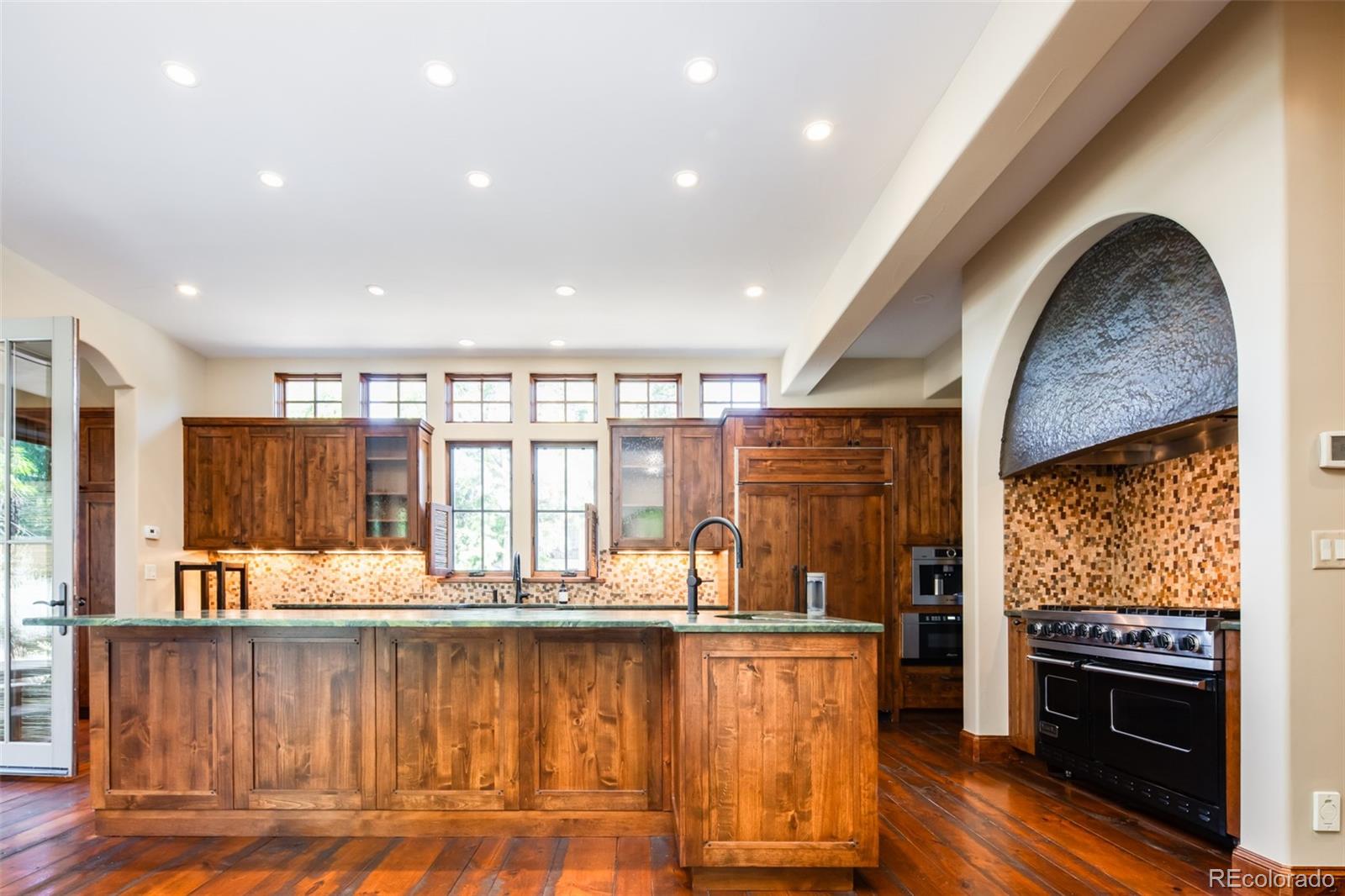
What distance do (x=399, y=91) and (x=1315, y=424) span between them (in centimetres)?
342

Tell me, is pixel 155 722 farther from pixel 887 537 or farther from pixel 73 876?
pixel 887 537

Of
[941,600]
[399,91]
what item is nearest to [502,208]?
[399,91]

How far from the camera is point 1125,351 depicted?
3.63 metres

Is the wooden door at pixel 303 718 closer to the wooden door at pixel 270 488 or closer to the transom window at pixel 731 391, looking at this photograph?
the wooden door at pixel 270 488

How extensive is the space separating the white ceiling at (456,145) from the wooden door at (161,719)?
2142 mm

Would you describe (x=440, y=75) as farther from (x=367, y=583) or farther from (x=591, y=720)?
(x=367, y=583)

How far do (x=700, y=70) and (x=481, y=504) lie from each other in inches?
204

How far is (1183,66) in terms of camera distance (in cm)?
299

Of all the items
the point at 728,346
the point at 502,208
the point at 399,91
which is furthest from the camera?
the point at 728,346

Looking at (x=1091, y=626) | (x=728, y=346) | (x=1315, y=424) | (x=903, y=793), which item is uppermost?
(x=728, y=346)

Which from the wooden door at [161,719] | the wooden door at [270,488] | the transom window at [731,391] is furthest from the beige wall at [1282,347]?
the wooden door at [270,488]

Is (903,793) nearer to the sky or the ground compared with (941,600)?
nearer to the ground

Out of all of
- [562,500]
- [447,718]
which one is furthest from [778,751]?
[562,500]

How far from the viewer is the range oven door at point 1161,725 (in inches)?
123
